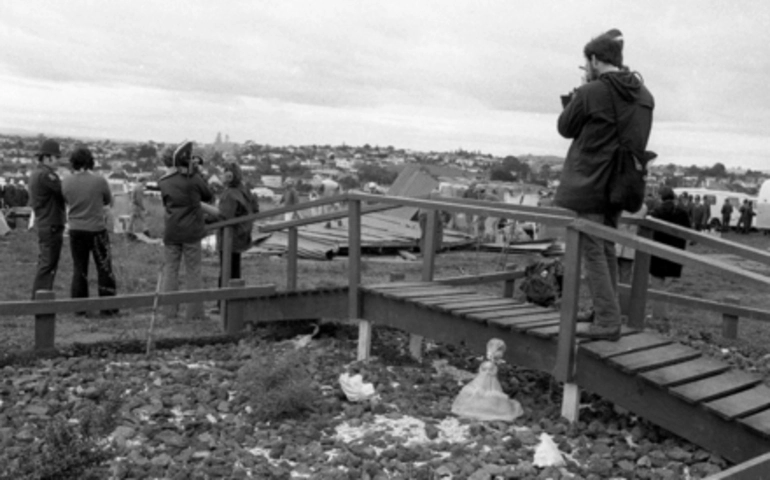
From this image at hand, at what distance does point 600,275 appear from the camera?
18.7ft

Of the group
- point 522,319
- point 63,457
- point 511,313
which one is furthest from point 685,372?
point 63,457

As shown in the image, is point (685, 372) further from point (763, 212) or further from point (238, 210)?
point (763, 212)

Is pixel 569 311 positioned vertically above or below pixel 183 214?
below

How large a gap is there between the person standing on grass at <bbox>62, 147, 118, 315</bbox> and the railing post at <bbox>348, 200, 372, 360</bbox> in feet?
10.7

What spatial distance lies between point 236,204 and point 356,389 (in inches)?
161

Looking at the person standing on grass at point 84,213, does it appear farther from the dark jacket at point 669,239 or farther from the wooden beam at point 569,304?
the dark jacket at point 669,239

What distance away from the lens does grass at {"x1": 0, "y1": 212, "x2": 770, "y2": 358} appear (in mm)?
8717

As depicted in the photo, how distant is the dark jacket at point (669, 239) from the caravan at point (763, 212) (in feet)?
92.8

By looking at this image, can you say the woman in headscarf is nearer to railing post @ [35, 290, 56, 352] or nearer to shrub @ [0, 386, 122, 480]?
railing post @ [35, 290, 56, 352]

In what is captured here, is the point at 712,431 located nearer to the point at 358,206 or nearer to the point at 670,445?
the point at 670,445

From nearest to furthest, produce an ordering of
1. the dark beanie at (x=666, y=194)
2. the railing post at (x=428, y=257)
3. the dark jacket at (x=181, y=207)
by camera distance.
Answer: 1. the railing post at (x=428, y=257)
2. the dark jacket at (x=181, y=207)
3. the dark beanie at (x=666, y=194)

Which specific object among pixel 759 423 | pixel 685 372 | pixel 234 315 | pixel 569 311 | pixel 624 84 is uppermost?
pixel 624 84

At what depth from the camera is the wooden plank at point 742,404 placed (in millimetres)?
4914

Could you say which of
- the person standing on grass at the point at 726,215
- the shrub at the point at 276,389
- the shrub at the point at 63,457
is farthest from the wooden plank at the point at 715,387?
the person standing on grass at the point at 726,215
